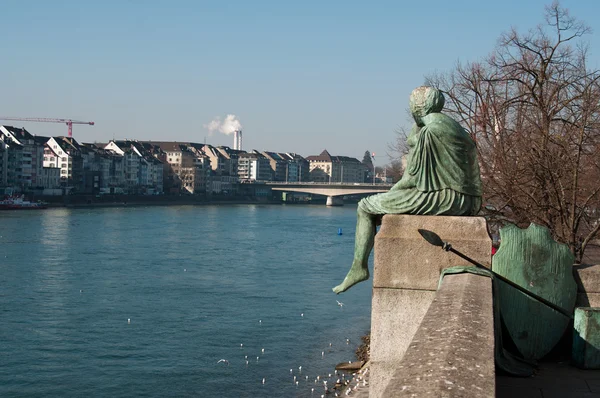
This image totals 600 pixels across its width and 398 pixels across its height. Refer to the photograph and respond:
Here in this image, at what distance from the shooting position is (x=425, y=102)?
17.5 ft

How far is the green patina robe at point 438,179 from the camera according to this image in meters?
4.98

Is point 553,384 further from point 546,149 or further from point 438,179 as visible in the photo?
point 546,149

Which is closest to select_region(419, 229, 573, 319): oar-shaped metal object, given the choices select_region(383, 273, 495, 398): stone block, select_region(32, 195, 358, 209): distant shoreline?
select_region(383, 273, 495, 398): stone block

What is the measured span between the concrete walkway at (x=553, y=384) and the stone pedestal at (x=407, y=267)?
68cm

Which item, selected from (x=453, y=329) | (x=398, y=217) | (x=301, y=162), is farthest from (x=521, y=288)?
(x=301, y=162)

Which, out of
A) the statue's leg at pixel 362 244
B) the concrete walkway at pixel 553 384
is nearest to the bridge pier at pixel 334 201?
the statue's leg at pixel 362 244

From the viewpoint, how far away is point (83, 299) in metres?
25.2

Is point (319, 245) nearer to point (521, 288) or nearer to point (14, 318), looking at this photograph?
point (14, 318)

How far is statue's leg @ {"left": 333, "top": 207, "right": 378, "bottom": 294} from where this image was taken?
5.18m

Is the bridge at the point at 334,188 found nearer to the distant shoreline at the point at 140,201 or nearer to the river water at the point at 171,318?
the distant shoreline at the point at 140,201

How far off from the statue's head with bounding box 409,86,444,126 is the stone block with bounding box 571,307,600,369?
4.91ft

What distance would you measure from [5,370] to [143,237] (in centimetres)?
3146

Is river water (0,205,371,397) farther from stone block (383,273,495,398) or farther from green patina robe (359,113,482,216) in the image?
stone block (383,273,495,398)

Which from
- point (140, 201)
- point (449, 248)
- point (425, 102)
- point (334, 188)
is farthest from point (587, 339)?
point (334, 188)
